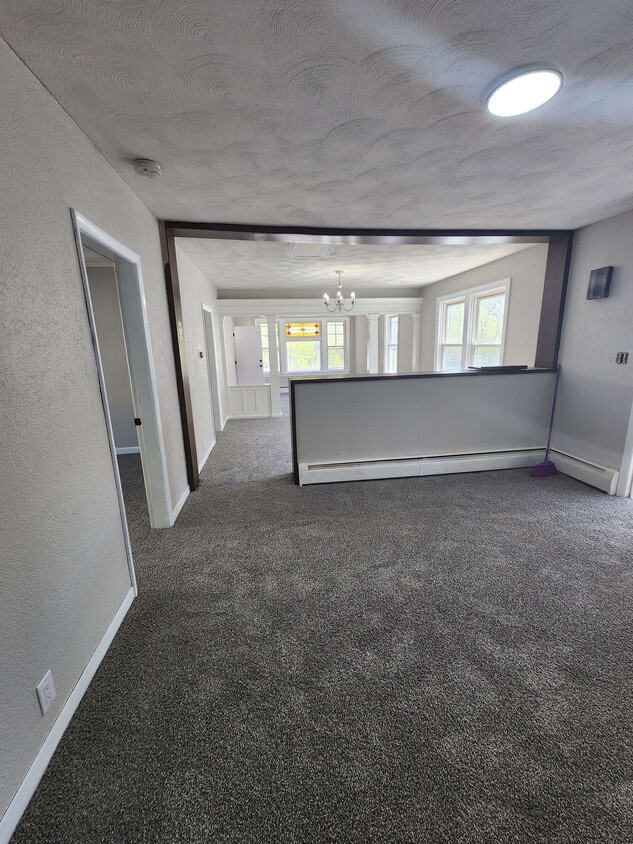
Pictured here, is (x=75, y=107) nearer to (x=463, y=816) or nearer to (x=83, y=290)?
(x=83, y=290)

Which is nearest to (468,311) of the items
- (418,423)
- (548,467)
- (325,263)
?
(325,263)

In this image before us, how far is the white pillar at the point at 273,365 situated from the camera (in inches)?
243

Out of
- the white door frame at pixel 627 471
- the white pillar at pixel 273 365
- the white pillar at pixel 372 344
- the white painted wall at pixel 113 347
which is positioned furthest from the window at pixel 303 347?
the white door frame at pixel 627 471

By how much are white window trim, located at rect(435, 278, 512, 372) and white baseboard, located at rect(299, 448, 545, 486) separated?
4.80ft

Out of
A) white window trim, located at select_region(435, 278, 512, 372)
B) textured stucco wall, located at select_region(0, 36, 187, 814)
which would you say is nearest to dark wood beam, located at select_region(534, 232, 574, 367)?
white window trim, located at select_region(435, 278, 512, 372)

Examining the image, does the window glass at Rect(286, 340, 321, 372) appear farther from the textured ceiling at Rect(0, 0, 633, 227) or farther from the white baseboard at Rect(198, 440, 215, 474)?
the textured ceiling at Rect(0, 0, 633, 227)

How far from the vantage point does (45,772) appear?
3.89ft

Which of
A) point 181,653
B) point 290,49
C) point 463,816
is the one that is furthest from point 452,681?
point 290,49

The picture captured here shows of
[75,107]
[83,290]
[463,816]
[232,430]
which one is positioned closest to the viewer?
[463,816]

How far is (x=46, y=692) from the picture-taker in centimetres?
122

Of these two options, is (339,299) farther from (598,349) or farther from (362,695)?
(362,695)

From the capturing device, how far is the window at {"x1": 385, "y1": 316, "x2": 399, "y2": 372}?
8.00m

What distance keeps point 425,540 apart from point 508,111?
245 centimetres

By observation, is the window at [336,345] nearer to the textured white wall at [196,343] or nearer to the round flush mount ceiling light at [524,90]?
the textured white wall at [196,343]
